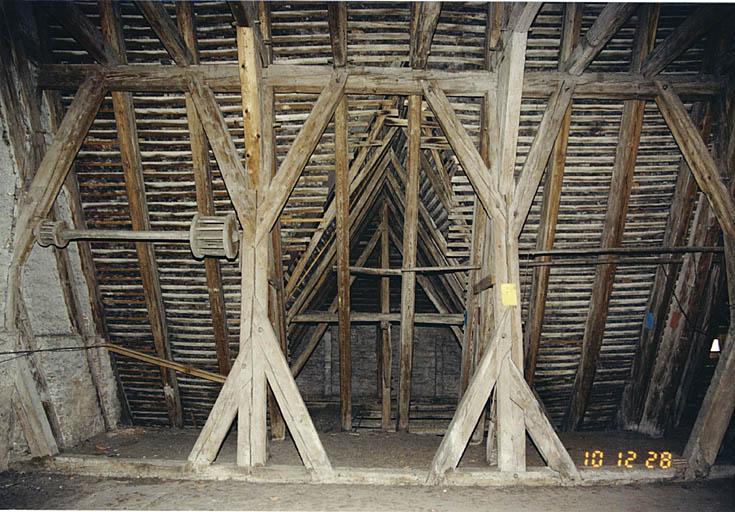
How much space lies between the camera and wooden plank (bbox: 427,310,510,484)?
3617mm

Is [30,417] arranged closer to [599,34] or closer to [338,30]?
[338,30]

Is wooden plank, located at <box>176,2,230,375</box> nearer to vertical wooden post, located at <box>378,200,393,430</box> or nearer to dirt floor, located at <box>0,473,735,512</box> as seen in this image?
dirt floor, located at <box>0,473,735,512</box>

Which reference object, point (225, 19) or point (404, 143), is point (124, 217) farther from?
point (404, 143)

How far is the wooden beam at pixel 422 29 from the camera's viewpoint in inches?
141

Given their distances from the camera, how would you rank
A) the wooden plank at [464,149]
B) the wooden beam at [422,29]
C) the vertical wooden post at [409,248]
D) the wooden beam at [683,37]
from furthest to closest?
the vertical wooden post at [409,248], the wooden plank at [464,149], the wooden beam at [683,37], the wooden beam at [422,29]

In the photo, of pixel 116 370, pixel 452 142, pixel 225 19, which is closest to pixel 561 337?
pixel 452 142

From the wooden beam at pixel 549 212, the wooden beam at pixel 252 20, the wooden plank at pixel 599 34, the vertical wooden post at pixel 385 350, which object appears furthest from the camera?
the vertical wooden post at pixel 385 350

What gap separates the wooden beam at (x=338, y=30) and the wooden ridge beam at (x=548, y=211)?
1.92 m

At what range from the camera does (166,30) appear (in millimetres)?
3746

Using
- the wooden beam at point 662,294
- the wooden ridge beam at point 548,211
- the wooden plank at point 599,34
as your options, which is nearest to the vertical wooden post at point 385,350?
the wooden ridge beam at point 548,211

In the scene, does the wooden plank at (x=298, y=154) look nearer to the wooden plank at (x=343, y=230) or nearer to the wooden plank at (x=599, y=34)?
the wooden plank at (x=343, y=230)

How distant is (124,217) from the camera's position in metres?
4.80

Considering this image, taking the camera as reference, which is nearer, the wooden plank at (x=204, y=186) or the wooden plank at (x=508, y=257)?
the wooden plank at (x=508, y=257)

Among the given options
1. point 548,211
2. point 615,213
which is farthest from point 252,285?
point 615,213
